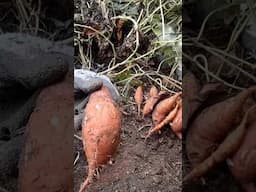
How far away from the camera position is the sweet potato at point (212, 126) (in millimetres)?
977

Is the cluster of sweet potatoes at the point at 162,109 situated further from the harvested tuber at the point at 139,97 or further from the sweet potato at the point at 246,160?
the sweet potato at the point at 246,160

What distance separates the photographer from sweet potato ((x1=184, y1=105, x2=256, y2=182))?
38.2 inches

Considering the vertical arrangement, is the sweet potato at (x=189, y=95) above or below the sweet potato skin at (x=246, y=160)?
above

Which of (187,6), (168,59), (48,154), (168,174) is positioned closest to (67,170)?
(48,154)

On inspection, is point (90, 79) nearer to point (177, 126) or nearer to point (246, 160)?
point (177, 126)

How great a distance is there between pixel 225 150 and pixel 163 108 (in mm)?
131

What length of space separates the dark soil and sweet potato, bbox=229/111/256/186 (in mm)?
99

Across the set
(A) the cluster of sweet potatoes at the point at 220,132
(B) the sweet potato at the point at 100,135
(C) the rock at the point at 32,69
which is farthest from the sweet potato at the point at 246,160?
(C) the rock at the point at 32,69

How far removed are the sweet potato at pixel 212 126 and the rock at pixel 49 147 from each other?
0.22m

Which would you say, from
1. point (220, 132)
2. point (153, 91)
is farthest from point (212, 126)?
point (153, 91)

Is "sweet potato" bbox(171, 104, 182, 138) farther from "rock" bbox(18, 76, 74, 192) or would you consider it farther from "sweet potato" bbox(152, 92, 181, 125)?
"rock" bbox(18, 76, 74, 192)

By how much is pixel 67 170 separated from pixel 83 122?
3.7 inches

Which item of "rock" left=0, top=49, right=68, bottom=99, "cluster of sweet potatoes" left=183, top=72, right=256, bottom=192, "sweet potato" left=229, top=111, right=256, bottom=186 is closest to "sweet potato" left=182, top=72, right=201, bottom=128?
"cluster of sweet potatoes" left=183, top=72, right=256, bottom=192

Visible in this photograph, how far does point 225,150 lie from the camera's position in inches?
38.2
